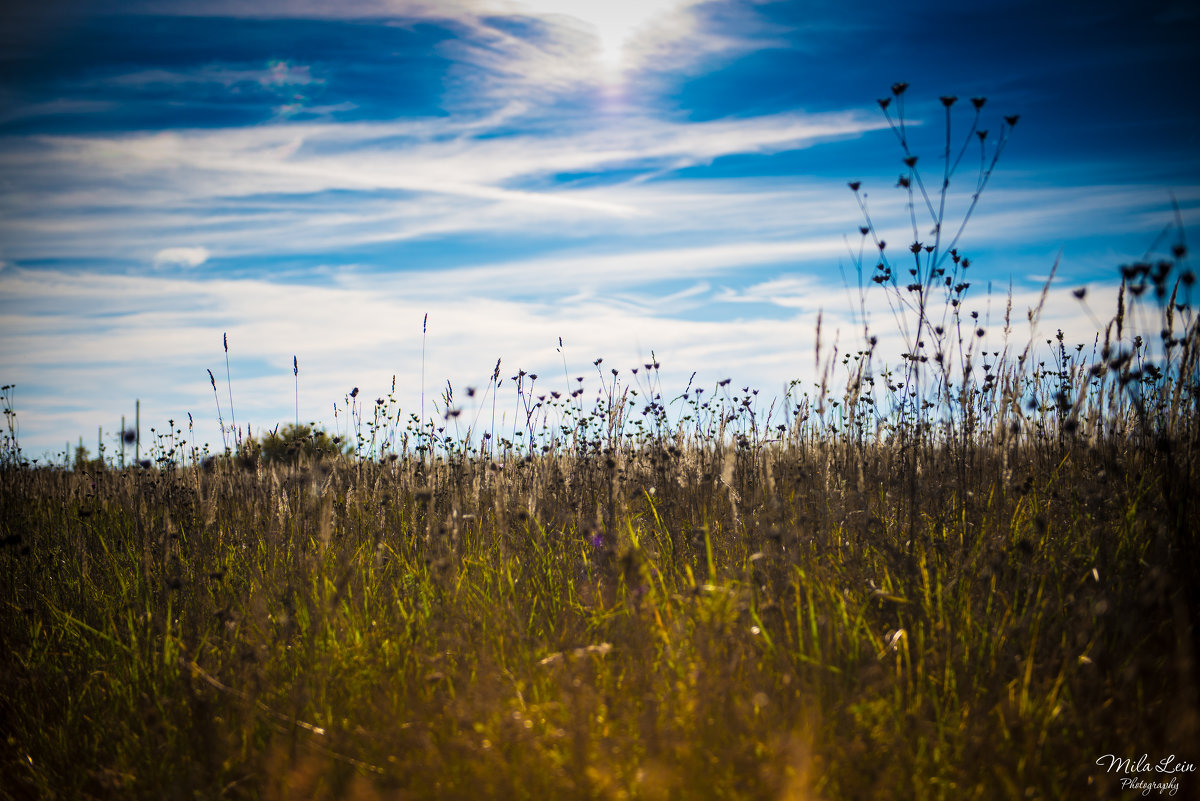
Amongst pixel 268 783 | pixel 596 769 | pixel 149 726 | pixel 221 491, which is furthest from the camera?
pixel 221 491

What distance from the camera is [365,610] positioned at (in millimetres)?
2979

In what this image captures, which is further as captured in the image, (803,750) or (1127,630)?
(1127,630)

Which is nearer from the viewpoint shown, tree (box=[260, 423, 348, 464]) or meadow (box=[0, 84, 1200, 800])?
meadow (box=[0, 84, 1200, 800])

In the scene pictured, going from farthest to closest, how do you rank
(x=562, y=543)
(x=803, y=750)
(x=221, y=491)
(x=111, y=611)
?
(x=221, y=491) < (x=562, y=543) < (x=111, y=611) < (x=803, y=750)

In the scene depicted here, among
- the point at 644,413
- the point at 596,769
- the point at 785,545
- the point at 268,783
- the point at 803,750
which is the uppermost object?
the point at 644,413

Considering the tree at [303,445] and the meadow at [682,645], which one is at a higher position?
the tree at [303,445]

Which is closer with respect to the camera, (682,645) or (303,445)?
(682,645)

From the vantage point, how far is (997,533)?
3248 mm

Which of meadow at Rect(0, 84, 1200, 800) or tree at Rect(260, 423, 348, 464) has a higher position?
tree at Rect(260, 423, 348, 464)

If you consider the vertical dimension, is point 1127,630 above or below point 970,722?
above

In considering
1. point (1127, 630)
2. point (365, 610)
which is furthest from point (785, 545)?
point (365, 610)

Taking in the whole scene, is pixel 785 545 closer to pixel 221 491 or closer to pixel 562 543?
pixel 562 543

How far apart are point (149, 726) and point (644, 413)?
10.8 ft

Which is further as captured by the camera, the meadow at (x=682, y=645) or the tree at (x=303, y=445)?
the tree at (x=303, y=445)
